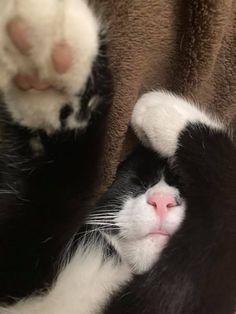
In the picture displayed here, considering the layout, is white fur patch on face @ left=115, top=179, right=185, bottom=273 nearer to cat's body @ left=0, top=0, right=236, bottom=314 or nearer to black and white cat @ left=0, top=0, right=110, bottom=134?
cat's body @ left=0, top=0, right=236, bottom=314

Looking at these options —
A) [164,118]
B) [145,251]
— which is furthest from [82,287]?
[164,118]

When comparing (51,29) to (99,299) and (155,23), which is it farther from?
(99,299)

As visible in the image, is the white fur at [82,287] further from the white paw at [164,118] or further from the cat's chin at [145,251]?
the white paw at [164,118]

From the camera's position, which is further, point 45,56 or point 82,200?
point 82,200

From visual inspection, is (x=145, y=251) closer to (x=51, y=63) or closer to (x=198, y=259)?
(x=198, y=259)

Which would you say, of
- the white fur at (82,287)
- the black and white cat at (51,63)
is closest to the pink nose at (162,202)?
the white fur at (82,287)
